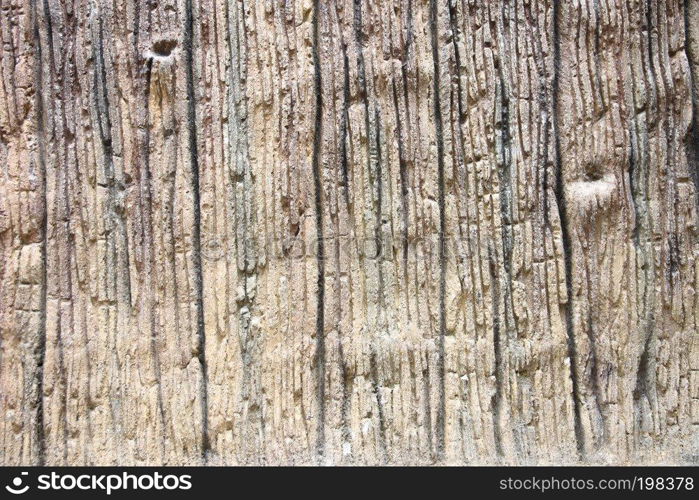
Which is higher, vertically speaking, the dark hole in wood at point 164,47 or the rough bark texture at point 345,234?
the dark hole in wood at point 164,47

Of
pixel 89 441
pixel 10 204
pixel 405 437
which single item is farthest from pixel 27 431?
pixel 405 437

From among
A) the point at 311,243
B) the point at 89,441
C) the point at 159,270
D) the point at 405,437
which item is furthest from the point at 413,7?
the point at 89,441

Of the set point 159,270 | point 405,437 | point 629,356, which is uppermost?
point 159,270

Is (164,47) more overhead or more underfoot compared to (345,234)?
more overhead

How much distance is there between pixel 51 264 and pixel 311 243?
2.16ft

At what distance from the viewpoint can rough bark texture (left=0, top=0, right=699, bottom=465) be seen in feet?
6.31

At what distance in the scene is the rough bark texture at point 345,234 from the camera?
1.92m

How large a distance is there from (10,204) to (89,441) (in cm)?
63

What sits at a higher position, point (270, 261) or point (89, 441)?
point (270, 261)

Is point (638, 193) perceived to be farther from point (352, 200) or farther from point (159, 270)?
point (159, 270)

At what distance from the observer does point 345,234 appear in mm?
1938

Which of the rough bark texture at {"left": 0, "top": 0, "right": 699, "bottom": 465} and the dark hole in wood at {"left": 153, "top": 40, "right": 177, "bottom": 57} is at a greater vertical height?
the dark hole in wood at {"left": 153, "top": 40, "right": 177, "bottom": 57}

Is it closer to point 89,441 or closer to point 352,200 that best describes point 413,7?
point 352,200

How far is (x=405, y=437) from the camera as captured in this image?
1923 millimetres
